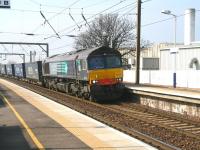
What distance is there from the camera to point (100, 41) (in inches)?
2906

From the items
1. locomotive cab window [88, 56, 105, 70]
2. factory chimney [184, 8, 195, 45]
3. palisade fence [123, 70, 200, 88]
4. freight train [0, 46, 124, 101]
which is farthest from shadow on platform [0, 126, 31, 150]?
factory chimney [184, 8, 195, 45]

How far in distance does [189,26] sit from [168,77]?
2371 centimetres

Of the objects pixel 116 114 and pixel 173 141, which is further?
pixel 116 114

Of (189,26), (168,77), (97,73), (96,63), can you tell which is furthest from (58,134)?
(189,26)

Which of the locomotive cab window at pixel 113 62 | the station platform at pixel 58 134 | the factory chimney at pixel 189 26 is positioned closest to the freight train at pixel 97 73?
the locomotive cab window at pixel 113 62

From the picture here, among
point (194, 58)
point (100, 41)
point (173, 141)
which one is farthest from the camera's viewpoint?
point (100, 41)

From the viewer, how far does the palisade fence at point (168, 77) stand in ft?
115

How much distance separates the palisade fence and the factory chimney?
1450 cm

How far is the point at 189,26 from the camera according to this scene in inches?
2452

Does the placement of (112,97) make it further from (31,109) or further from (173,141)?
(173,141)

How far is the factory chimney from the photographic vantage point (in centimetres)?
6109

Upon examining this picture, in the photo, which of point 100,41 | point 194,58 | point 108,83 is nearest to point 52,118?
point 108,83

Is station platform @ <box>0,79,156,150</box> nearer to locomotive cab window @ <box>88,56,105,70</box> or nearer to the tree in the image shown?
locomotive cab window @ <box>88,56,105,70</box>

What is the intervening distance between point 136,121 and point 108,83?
9210mm
